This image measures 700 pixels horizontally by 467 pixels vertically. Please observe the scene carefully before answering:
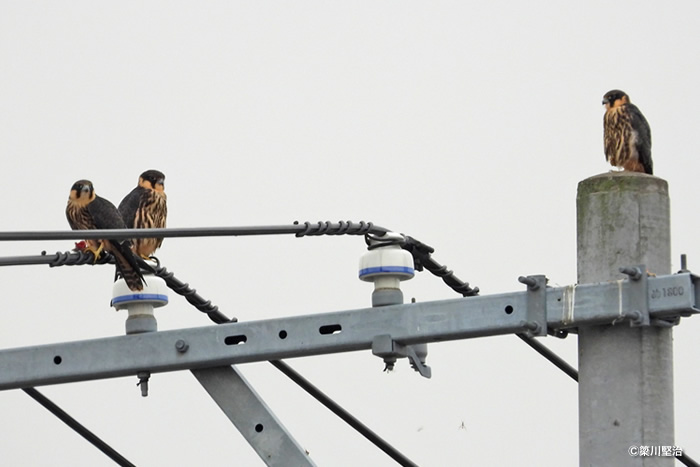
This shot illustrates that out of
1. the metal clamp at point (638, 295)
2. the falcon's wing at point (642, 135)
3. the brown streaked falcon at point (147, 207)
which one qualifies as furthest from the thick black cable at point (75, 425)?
the brown streaked falcon at point (147, 207)

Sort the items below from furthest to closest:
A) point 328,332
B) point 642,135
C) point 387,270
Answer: point 642,135 < point 387,270 < point 328,332

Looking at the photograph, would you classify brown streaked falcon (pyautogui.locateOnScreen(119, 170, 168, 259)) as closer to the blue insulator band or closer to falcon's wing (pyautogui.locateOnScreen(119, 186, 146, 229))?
falcon's wing (pyautogui.locateOnScreen(119, 186, 146, 229))

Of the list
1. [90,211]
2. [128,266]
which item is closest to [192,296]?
[128,266]

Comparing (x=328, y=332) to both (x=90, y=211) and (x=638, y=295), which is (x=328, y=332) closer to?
(x=638, y=295)

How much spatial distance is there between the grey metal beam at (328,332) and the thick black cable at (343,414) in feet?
1.36

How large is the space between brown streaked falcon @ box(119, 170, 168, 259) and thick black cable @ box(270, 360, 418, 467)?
5219 mm

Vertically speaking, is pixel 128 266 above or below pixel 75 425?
above

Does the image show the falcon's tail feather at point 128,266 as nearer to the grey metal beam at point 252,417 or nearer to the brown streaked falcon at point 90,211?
the grey metal beam at point 252,417

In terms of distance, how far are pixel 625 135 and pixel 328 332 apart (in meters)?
5.01

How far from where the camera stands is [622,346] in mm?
4324

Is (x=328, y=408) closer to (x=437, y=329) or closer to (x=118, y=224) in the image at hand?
(x=437, y=329)

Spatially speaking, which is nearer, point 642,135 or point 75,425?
point 75,425

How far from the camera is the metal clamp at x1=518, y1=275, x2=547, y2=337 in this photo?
4.31 metres

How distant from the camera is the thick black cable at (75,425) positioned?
5.34 metres
